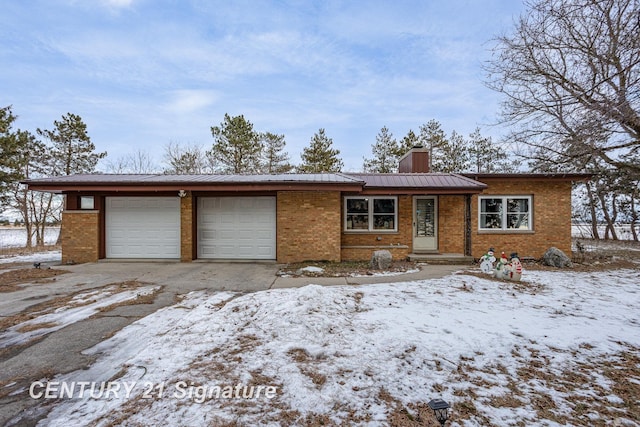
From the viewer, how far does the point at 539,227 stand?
1070 centimetres

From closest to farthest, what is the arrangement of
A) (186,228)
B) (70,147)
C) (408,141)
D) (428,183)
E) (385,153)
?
(186,228) < (428,183) < (70,147) < (408,141) < (385,153)

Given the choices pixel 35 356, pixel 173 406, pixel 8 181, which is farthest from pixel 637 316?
pixel 8 181

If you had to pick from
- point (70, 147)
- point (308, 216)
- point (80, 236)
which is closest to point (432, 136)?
point (308, 216)

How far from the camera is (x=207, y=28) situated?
12391mm

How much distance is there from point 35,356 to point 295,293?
337cm

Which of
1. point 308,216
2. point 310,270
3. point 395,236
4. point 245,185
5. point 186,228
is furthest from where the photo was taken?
point 395,236

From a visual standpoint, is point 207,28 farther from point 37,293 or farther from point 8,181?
point 8,181

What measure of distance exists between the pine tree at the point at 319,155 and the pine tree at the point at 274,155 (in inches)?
51.3

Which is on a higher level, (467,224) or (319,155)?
(319,155)

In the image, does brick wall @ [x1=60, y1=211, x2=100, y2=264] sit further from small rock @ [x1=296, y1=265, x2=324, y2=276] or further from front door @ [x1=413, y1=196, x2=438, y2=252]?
front door @ [x1=413, y1=196, x2=438, y2=252]

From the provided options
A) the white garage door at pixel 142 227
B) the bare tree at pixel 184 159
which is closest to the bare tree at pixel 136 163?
Answer: the bare tree at pixel 184 159

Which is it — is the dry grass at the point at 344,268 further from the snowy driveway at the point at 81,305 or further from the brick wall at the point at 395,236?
the brick wall at the point at 395,236

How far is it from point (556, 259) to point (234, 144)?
18.9 meters

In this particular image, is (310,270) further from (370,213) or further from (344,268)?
(370,213)
